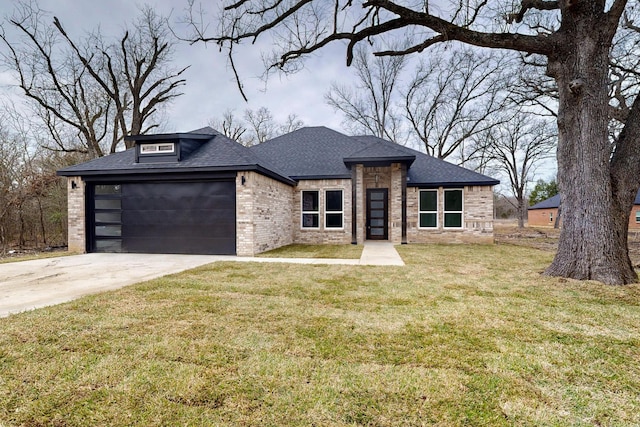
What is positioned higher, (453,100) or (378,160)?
(453,100)

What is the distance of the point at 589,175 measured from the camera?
545cm

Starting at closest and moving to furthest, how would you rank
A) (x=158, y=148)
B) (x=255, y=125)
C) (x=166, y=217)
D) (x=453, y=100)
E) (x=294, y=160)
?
(x=166, y=217) < (x=158, y=148) < (x=294, y=160) < (x=453, y=100) < (x=255, y=125)

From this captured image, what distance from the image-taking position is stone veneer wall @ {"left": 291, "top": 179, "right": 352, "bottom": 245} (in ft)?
40.8

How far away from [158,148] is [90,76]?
12.4 meters

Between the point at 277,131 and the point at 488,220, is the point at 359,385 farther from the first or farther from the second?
the point at 277,131

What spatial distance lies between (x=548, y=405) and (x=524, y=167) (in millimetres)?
30645

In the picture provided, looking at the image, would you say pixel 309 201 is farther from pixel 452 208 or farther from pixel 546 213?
pixel 546 213

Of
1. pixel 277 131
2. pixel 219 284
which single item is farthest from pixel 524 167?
pixel 219 284

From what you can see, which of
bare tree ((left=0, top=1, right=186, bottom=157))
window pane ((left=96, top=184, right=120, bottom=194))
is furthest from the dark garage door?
bare tree ((left=0, top=1, right=186, bottom=157))

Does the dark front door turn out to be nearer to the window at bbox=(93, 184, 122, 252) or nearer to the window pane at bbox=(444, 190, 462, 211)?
the window pane at bbox=(444, 190, 462, 211)

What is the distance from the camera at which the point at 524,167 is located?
26.9 m

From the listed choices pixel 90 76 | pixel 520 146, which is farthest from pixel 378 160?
pixel 520 146

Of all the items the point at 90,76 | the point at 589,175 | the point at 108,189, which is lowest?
the point at 589,175

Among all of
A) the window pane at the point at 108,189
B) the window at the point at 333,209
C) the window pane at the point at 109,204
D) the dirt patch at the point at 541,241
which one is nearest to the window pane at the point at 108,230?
the window pane at the point at 109,204
